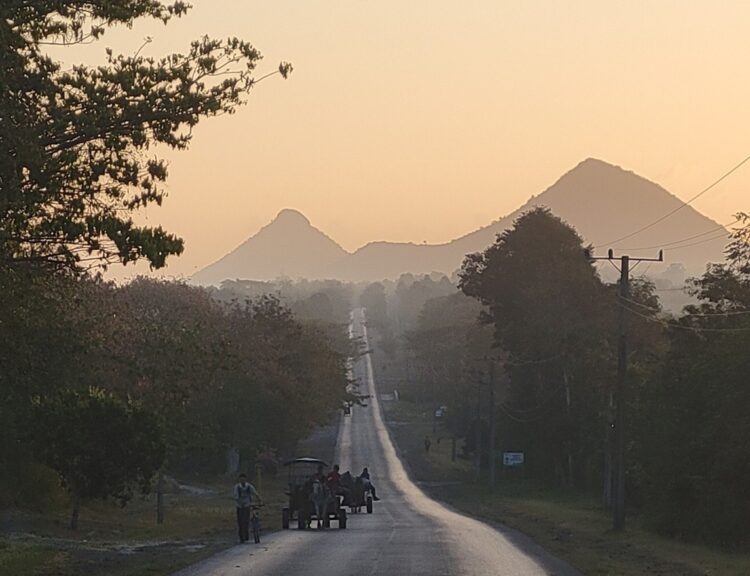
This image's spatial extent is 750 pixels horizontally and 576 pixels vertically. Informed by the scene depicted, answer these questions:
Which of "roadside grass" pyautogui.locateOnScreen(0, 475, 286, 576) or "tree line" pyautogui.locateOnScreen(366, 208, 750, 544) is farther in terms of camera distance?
"tree line" pyautogui.locateOnScreen(366, 208, 750, 544)

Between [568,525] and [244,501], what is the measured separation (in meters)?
21.0

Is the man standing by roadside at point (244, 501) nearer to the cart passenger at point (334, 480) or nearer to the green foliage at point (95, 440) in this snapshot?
the green foliage at point (95, 440)

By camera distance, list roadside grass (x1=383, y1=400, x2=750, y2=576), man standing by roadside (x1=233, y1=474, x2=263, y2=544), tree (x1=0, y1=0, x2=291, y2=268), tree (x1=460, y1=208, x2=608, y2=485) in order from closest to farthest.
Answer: tree (x1=0, y1=0, x2=291, y2=268) → roadside grass (x1=383, y1=400, x2=750, y2=576) → man standing by roadside (x1=233, y1=474, x2=263, y2=544) → tree (x1=460, y1=208, x2=608, y2=485)

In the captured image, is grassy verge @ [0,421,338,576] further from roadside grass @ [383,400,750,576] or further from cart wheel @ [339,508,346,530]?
roadside grass @ [383,400,750,576]

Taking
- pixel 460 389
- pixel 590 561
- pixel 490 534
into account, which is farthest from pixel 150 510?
pixel 460 389

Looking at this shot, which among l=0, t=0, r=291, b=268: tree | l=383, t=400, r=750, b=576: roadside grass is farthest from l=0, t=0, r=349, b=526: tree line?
l=383, t=400, r=750, b=576: roadside grass

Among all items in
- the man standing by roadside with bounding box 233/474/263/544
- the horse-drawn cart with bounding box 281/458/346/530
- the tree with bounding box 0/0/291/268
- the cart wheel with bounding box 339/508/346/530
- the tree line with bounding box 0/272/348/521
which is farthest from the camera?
the cart wheel with bounding box 339/508/346/530

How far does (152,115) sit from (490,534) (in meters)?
26.0

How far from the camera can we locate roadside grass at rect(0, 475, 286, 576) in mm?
30250

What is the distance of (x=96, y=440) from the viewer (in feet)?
143

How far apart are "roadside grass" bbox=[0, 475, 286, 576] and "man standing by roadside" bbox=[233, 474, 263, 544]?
47cm

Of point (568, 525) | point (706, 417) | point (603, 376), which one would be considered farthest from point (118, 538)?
point (603, 376)

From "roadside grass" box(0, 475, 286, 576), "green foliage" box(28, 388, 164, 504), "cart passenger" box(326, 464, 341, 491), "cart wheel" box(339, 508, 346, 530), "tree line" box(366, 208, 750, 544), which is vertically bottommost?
"roadside grass" box(0, 475, 286, 576)

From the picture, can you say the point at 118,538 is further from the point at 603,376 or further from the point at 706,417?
the point at 603,376
